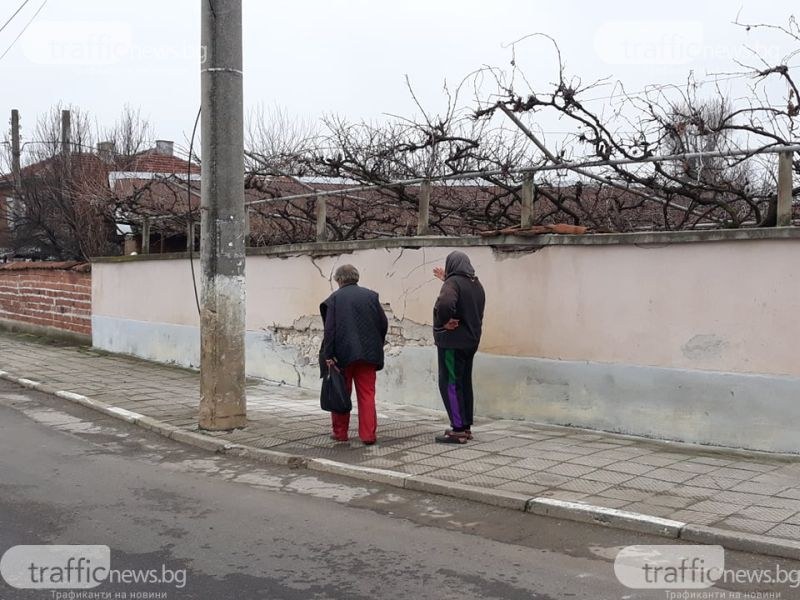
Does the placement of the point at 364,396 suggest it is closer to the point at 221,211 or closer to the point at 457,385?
the point at 457,385

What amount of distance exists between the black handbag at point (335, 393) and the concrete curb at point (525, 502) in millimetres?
605

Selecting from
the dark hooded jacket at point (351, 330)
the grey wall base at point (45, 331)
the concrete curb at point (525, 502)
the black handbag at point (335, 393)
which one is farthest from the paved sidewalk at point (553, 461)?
the grey wall base at point (45, 331)

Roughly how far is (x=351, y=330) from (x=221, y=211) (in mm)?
1855

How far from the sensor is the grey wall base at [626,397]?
694 centimetres

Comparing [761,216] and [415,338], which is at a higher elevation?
[761,216]

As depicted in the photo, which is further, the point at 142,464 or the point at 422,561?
the point at 142,464

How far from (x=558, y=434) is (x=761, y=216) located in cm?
285

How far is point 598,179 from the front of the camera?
8.62 metres

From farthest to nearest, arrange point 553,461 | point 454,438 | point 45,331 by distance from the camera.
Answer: point 45,331 → point 454,438 → point 553,461

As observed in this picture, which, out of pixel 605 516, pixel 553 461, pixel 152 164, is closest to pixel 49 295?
pixel 152 164

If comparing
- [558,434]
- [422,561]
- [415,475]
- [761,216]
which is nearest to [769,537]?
[422,561]

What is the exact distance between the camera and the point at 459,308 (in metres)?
7.48

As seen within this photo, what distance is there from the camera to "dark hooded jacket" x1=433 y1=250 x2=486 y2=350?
7.45m

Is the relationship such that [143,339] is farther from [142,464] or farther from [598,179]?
[598,179]
